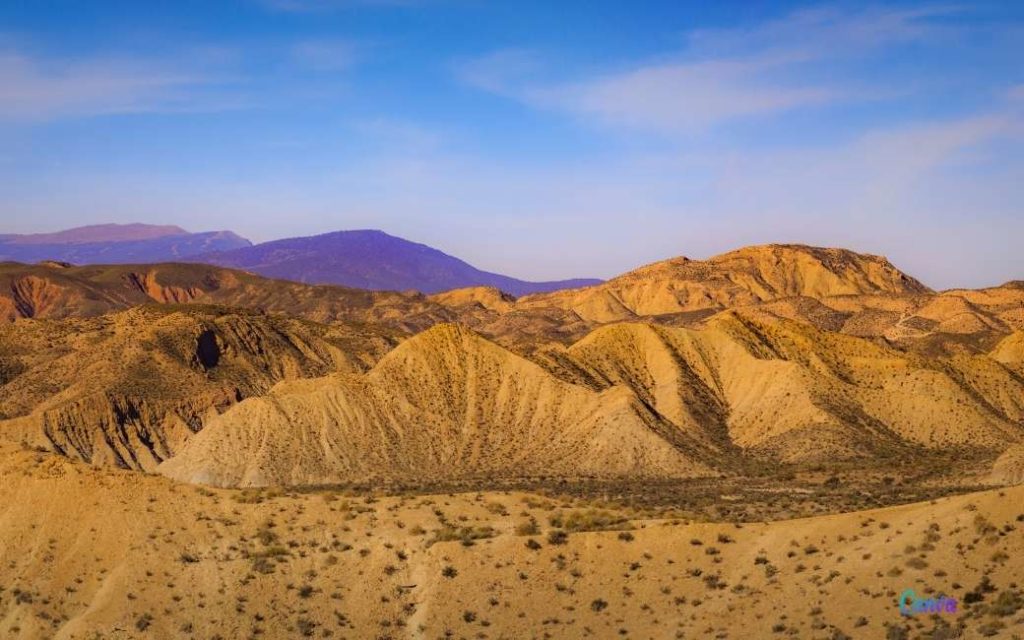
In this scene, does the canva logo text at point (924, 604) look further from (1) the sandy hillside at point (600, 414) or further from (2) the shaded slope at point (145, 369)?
(2) the shaded slope at point (145, 369)

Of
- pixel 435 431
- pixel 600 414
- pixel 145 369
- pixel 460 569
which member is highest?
pixel 600 414

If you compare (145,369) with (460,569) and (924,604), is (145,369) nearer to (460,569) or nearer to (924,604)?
(460,569)

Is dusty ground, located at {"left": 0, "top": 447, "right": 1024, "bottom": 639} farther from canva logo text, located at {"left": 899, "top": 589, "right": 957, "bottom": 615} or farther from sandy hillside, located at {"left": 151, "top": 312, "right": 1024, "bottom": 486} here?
sandy hillside, located at {"left": 151, "top": 312, "right": 1024, "bottom": 486}

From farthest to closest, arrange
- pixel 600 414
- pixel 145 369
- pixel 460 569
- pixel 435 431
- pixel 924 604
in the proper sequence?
pixel 145 369 → pixel 435 431 → pixel 600 414 → pixel 460 569 → pixel 924 604

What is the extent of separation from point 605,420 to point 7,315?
503ft

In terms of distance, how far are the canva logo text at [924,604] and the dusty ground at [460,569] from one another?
0.26 m

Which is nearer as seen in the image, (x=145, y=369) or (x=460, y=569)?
(x=460, y=569)

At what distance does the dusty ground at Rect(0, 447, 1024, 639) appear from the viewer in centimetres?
2688

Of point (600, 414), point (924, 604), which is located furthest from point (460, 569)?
point (600, 414)

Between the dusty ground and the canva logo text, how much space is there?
263mm

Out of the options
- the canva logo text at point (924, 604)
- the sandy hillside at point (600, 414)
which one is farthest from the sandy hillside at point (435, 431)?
the canva logo text at point (924, 604)

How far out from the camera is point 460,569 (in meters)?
31.6

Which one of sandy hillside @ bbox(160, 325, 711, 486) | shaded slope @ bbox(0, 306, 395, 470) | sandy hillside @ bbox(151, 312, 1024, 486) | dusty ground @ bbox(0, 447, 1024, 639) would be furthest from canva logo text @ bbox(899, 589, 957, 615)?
shaded slope @ bbox(0, 306, 395, 470)

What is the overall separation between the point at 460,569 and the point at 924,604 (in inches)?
502
